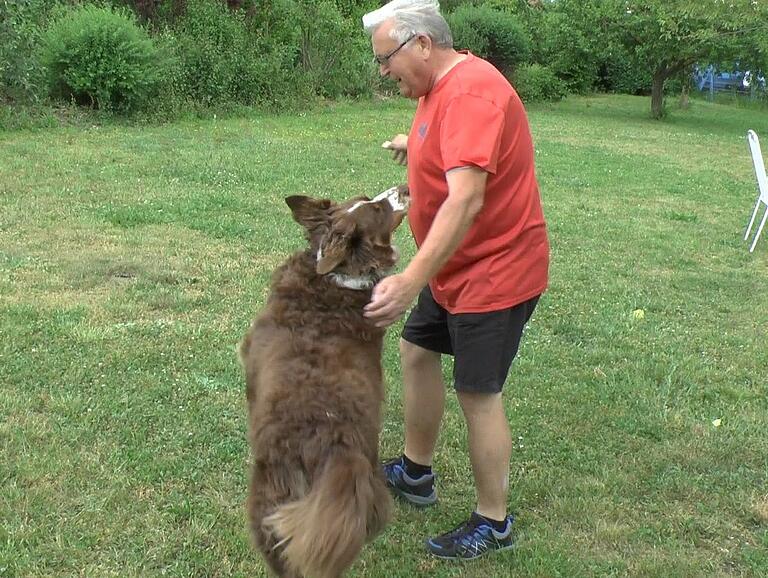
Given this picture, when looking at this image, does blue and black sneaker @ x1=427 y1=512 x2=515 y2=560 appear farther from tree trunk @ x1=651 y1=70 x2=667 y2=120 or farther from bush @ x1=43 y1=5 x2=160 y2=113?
tree trunk @ x1=651 y1=70 x2=667 y2=120

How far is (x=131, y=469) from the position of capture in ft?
12.7

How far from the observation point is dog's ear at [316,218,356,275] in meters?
2.95

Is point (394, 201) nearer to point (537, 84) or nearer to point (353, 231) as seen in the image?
point (353, 231)

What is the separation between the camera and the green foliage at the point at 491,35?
26344mm

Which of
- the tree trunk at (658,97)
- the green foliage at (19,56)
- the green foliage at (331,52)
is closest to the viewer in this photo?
the green foliage at (19,56)

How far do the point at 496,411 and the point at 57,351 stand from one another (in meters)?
3.08

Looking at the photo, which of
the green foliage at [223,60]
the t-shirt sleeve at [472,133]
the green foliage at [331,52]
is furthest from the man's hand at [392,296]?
the green foliage at [331,52]

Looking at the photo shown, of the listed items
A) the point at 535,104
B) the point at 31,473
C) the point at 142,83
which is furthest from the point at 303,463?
the point at 535,104

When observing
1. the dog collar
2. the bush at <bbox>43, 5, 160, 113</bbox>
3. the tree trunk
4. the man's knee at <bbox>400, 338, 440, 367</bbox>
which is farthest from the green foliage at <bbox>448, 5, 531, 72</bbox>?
the dog collar

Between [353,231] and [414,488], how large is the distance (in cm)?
147

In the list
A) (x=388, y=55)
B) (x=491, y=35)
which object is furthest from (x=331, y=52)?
(x=388, y=55)

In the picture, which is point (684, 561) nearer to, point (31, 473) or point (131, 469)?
point (131, 469)

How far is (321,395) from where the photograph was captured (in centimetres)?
275

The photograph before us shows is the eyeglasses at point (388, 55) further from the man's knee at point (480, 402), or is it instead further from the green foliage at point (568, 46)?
the green foliage at point (568, 46)
